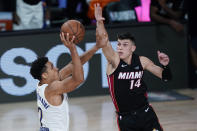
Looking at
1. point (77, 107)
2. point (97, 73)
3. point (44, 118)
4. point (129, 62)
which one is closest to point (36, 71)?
point (44, 118)

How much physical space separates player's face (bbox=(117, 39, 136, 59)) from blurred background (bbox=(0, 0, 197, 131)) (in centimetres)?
344

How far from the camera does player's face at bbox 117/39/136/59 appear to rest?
6.52 meters

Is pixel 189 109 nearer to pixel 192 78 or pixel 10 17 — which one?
pixel 192 78

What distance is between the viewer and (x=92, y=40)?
34.7 ft

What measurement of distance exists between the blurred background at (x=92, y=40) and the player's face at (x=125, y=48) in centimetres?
344

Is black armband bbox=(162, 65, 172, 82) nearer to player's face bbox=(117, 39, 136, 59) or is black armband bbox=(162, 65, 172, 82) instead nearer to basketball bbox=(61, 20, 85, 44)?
A: player's face bbox=(117, 39, 136, 59)

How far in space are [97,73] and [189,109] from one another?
2137 millimetres

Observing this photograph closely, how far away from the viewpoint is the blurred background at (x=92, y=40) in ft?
33.8

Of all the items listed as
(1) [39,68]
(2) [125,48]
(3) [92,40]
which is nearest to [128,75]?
(2) [125,48]

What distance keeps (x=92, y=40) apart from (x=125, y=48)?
4.05m

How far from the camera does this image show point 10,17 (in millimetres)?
11070

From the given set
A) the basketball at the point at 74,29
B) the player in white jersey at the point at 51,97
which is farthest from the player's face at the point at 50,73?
the basketball at the point at 74,29

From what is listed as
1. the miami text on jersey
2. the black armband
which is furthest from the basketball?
the black armband

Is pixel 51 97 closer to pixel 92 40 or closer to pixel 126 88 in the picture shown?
pixel 126 88
